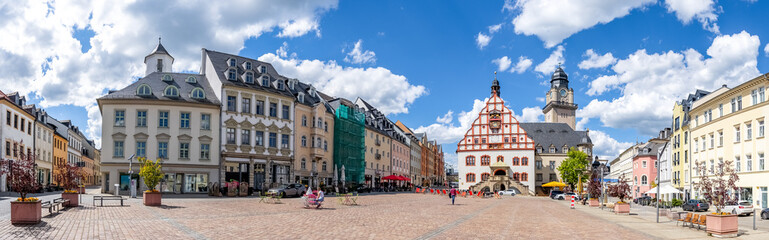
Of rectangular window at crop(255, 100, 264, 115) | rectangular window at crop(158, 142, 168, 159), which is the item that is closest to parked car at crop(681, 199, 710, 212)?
rectangular window at crop(255, 100, 264, 115)

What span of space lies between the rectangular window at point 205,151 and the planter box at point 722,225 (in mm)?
42973

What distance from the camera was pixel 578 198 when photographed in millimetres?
63781

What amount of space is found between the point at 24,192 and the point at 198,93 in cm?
3334

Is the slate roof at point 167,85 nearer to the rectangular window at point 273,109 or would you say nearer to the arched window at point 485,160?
the rectangular window at point 273,109

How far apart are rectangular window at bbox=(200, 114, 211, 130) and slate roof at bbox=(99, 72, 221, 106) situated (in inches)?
49.6

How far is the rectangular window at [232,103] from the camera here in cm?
5572

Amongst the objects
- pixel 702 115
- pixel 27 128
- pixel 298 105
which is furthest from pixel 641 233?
pixel 27 128

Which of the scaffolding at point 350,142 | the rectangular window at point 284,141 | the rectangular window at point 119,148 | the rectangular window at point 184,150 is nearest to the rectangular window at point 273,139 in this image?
the rectangular window at point 284,141

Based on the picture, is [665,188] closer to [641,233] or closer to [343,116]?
[641,233]

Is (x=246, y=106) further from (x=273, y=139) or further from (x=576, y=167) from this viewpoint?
(x=576, y=167)

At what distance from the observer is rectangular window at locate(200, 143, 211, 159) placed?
176 feet

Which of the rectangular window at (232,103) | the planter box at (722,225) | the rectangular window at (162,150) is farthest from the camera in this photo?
the rectangular window at (232,103)

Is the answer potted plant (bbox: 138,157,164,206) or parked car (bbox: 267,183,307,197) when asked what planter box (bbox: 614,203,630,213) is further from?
potted plant (bbox: 138,157,164,206)

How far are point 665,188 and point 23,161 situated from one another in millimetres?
32343
